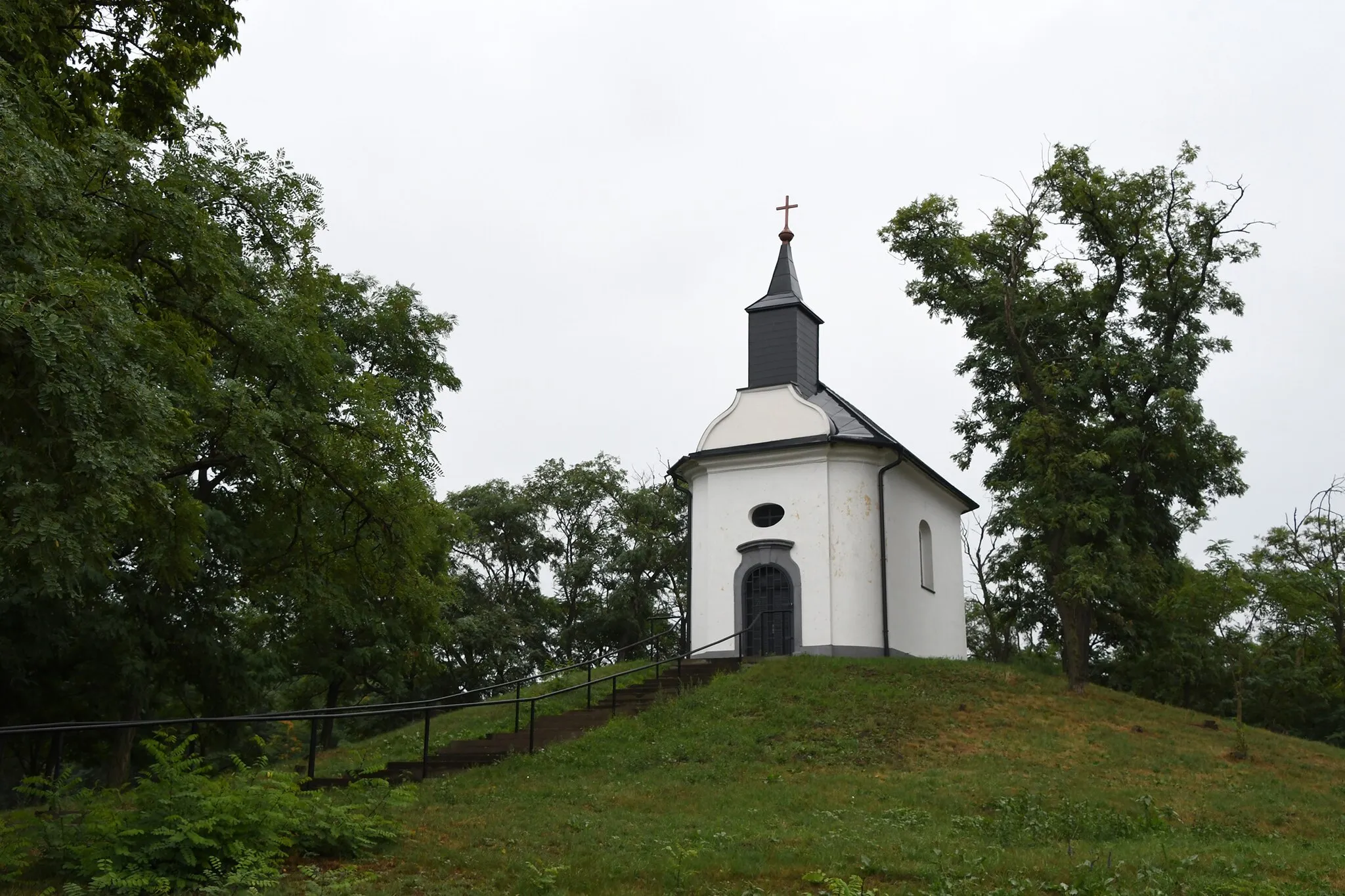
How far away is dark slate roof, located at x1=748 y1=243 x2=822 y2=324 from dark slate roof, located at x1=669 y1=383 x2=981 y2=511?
6.47 ft

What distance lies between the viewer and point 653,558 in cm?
3716

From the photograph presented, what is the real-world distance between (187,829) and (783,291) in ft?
67.0

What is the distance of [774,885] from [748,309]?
18.3 meters

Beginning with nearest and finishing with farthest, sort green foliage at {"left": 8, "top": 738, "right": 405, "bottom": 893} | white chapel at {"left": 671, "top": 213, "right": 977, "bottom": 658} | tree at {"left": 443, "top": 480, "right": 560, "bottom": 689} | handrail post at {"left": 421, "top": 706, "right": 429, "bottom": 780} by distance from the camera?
green foliage at {"left": 8, "top": 738, "right": 405, "bottom": 893} → handrail post at {"left": 421, "top": 706, "right": 429, "bottom": 780} → white chapel at {"left": 671, "top": 213, "right": 977, "bottom": 658} → tree at {"left": 443, "top": 480, "right": 560, "bottom": 689}

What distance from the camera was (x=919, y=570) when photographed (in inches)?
987

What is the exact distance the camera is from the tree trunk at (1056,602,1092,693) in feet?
69.9

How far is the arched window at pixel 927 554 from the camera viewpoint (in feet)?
85.7

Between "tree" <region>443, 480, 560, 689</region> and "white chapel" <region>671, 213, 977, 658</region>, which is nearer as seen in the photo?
"white chapel" <region>671, 213, 977, 658</region>

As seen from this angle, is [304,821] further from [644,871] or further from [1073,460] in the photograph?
[1073,460]

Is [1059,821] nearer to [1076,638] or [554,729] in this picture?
[554,729]

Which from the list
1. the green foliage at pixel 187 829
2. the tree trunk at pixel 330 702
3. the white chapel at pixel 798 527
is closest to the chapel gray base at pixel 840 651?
the white chapel at pixel 798 527

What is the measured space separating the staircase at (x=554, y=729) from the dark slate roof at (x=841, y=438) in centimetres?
423

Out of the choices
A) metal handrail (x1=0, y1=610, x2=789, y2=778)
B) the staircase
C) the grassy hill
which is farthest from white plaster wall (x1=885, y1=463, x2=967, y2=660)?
the staircase

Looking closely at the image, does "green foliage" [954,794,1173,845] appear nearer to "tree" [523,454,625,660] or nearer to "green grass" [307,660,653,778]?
"green grass" [307,660,653,778]
